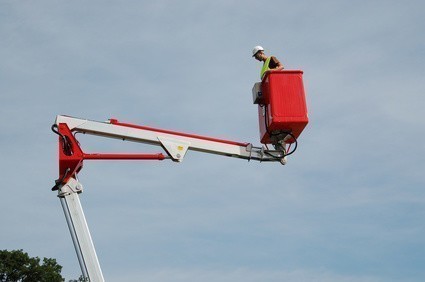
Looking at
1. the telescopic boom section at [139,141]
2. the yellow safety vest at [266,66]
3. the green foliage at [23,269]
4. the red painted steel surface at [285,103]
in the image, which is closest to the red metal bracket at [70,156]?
the telescopic boom section at [139,141]

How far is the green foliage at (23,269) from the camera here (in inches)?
1464

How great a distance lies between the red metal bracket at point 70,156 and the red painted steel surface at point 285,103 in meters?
1.87

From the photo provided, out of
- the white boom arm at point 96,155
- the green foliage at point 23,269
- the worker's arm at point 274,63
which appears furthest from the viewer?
the green foliage at point 23,269

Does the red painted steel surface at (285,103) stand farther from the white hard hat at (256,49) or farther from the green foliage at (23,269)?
the green foliage at (23,269)

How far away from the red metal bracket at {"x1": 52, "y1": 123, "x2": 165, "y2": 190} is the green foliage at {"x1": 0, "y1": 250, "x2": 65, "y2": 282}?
28339 millimetres

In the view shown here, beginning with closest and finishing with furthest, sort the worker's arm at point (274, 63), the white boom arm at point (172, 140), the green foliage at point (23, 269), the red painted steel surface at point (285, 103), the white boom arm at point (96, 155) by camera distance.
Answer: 1. the white boom arm at point (96, 155)
2. the red painted steel surface at point (285, 103)
3. the white boom arm at point (172, 140)
4. the worker's arm at point (274, 63)
5. the green foliage at point (23, 269)

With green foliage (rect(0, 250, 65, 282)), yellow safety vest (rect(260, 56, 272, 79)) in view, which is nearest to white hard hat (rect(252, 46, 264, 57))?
yellow safety vest (rect(260, 56, 272, 79))

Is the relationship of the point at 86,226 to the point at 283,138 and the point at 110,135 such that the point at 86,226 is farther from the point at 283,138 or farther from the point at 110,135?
the point at 283,138

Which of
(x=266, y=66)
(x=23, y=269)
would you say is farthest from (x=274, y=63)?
(x=23, y=269)

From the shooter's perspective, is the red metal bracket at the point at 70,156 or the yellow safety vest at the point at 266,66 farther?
the yellow safety vest at the point at 266,66

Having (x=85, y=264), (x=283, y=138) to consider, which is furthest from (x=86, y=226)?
(x=283, y=138)

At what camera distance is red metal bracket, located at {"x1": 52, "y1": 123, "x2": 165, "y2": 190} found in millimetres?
10484

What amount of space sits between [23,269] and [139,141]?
2870 cm

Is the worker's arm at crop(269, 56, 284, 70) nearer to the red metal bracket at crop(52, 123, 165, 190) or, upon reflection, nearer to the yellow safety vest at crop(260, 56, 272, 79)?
the yellow safety vest at crop(260, 56, 272, 79)
